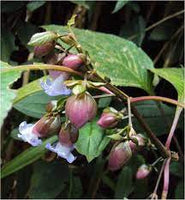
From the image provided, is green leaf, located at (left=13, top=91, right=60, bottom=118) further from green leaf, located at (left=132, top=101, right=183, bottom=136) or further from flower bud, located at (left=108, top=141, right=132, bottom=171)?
flower bud, located at (left=108, top=141, right=132, bottom=171)

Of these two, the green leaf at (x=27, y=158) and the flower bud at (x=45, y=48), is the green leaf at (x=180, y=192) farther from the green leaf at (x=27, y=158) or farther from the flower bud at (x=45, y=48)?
the flower bud at (x=45, y=48)

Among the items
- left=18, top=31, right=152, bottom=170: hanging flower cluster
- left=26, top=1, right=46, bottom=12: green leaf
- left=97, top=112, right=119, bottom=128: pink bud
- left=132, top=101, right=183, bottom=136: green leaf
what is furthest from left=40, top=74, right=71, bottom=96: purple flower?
left=26, top=1, right=46, bottom=12: green leaf

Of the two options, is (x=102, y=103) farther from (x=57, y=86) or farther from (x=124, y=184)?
(x=57, y=86)

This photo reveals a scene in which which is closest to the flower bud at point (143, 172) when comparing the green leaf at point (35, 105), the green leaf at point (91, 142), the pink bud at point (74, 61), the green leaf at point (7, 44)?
the green leaf at point (91, 142)

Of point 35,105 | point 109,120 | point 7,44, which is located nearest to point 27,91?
point 35,105

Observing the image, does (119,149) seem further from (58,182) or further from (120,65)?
Answer: (58,182)

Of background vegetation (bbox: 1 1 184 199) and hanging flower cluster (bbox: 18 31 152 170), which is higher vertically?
hanging flower cluster (bbox: 18 31 152 170)
